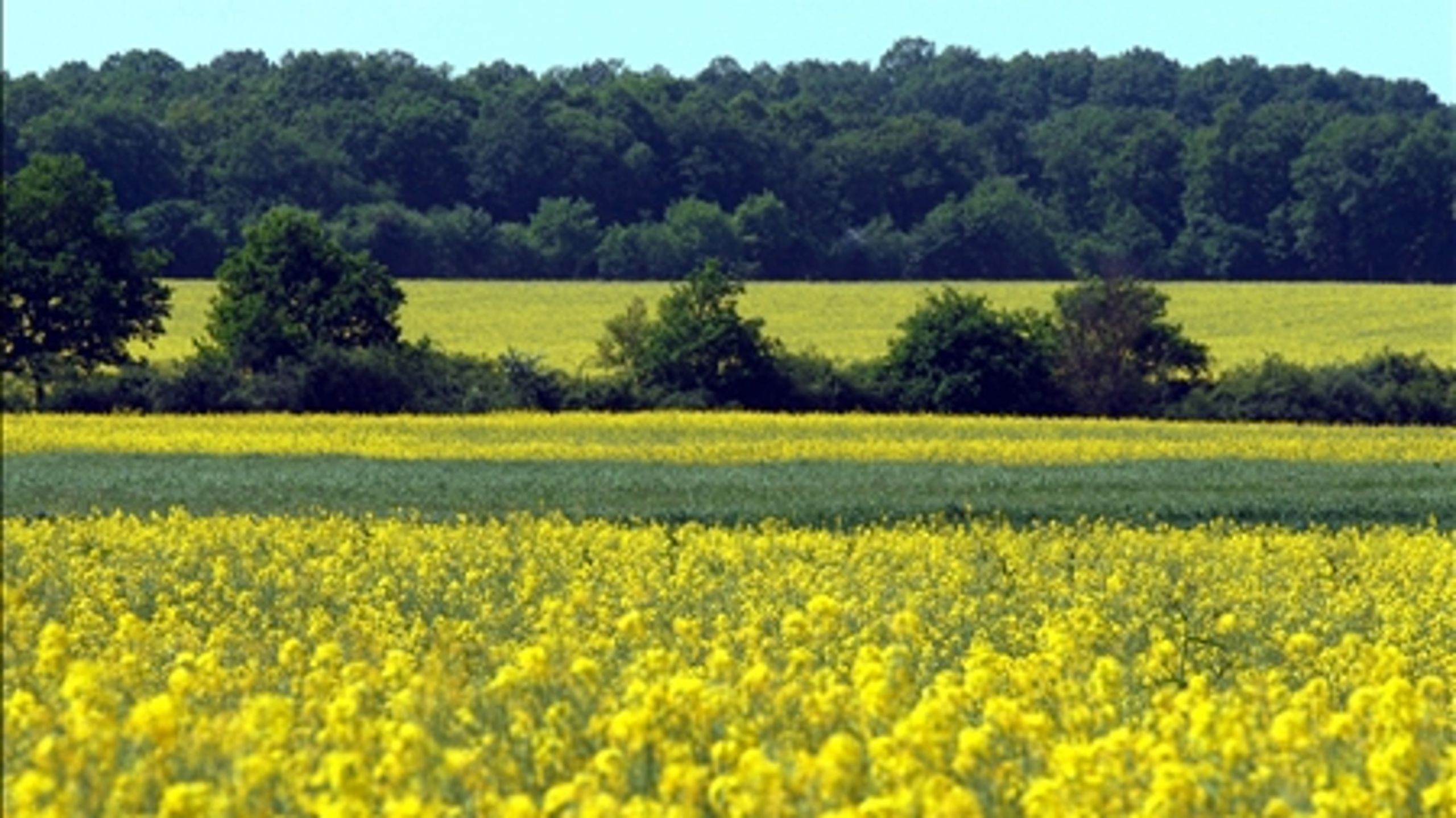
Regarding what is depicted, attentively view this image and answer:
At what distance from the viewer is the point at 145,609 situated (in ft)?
48.8

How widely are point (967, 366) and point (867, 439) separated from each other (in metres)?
12.8

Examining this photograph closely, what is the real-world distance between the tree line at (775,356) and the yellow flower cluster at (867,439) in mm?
1005

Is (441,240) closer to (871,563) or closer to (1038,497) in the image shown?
(1038,497)

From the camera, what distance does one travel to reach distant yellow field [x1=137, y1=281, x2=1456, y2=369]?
2618 inches

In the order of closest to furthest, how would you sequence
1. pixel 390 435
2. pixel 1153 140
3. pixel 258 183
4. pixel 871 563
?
pixel 871 563, pixel 390 435, pixel 258 183, pixel 1153 140

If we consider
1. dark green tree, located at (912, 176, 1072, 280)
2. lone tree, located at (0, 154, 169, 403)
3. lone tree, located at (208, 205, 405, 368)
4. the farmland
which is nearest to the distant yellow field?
dark green tree, located at (912, 176, 1072, 280)

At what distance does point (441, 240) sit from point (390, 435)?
170 ft

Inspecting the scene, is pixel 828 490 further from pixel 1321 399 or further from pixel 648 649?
pixel 1321 399

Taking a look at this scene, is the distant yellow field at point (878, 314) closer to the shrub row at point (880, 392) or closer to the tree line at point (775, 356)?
the tree line at point (775, 356)

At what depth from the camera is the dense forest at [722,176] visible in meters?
69.8

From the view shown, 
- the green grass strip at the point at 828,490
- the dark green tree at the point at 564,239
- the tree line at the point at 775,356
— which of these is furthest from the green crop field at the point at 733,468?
the dark green tree at the point at 564,239

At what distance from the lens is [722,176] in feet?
290

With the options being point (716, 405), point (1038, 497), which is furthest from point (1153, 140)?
point (1038, 497)

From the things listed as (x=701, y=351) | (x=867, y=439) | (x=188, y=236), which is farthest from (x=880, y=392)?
(x=188, y=236)
